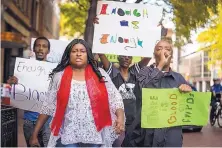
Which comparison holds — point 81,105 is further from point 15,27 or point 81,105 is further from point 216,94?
point 15,27

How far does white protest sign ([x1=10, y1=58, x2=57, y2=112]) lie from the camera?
18.5 feet

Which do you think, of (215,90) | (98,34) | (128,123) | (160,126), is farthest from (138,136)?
(215,90)

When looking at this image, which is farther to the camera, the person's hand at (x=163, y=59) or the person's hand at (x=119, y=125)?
the person's hand at (x=163, y=59)

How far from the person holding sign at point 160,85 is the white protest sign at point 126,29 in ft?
6.16

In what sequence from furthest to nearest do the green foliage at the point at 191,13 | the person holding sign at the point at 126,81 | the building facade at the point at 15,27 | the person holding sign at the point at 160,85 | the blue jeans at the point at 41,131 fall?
the building facade at the point at 15,27 < the green foliage at the point at 191,13 < the person holding sign at the point at 126,81 < the blue jeans at the point at 41,131 < the person holding sign at the point at 160,85

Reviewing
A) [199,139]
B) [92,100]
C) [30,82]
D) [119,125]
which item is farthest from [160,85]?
[199,139]

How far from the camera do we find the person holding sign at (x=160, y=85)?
13.4ft

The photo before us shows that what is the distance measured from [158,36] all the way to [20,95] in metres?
2.05

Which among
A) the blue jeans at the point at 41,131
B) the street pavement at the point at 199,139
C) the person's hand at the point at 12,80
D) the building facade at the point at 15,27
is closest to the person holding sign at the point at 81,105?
the blue jeans at the point at 41,131

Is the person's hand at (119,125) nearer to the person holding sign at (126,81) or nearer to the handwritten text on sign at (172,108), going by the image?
the handwritten text on sign at (172,108)

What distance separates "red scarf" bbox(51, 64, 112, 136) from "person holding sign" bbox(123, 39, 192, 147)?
0.50 metres

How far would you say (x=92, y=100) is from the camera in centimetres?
371

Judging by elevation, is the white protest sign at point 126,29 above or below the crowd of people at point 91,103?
above

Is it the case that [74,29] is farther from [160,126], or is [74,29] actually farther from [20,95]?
[160,126]
